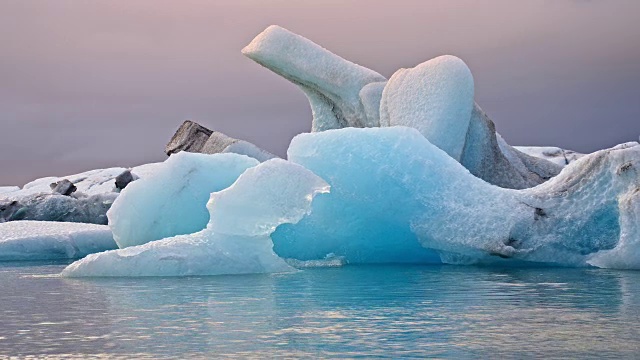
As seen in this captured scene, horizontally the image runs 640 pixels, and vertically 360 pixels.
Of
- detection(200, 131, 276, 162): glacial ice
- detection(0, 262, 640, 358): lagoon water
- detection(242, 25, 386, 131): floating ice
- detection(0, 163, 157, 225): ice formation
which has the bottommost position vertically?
detection(0, 262, 640, 358): lagoon water

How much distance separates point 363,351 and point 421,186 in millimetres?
5357

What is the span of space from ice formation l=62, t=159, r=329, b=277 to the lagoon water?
0.31 metres

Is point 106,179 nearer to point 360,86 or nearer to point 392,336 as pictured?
point 360,86

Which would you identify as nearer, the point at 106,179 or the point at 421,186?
the point at 421,186

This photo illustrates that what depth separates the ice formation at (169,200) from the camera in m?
10.0

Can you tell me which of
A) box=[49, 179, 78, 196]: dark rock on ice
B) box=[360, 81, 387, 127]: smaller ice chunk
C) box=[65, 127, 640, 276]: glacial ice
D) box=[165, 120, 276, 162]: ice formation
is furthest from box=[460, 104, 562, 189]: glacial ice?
box=[49, 179, 78, 196]: dark rock on ice

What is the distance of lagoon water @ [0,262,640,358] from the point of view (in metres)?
3.83

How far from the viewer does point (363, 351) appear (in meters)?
3.71

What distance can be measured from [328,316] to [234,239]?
3.23 meters

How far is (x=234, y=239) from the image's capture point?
7992 mm

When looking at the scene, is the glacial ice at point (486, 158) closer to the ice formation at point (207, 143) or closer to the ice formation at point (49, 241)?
the ice formation at point (207, 143)

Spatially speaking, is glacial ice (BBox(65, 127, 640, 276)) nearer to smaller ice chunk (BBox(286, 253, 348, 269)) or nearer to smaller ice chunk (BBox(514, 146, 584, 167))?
smaller ice chunk (BBox(286, 253, 348, 269))

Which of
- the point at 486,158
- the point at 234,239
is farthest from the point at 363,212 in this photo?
the point at 486,158

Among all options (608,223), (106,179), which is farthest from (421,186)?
(106,179)
